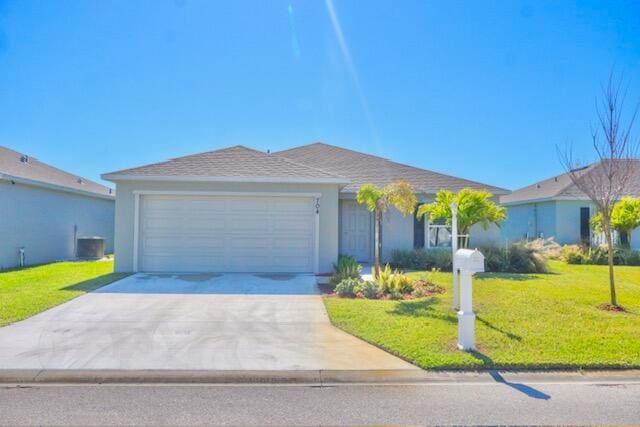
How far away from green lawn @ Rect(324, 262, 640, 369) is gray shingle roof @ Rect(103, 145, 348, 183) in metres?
4.85

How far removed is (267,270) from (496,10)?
1029 cm

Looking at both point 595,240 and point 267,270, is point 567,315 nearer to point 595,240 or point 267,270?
point 267,270

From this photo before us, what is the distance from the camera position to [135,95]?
51.8 ft

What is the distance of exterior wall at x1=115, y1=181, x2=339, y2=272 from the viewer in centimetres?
1215

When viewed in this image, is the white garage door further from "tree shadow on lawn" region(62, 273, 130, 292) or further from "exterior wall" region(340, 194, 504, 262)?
"exterior wall" region(340, 194, 504, 262)

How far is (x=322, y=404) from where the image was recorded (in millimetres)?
4012

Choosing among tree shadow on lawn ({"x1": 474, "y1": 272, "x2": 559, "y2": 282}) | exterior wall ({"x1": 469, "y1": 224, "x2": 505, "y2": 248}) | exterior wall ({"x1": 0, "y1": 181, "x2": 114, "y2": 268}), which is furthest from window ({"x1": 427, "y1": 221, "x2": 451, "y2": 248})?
exterior wall ({"x1": 0, "y1": 181, "x2": 114, "y2": 268})

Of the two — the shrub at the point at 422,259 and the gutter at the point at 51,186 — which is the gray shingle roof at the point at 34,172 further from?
the shrub at the point at 422,259

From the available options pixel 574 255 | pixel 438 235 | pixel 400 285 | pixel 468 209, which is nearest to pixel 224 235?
pixel 400 285

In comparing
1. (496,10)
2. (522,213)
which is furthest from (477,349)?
(522,213)

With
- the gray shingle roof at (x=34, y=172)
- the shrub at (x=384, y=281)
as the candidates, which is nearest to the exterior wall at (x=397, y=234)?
the shrub at (x=384, y=281)

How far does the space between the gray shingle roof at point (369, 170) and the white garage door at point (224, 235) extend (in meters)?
3.71

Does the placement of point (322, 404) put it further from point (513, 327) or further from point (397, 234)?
point (397, 234)

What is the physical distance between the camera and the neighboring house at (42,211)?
1377 centimetres
